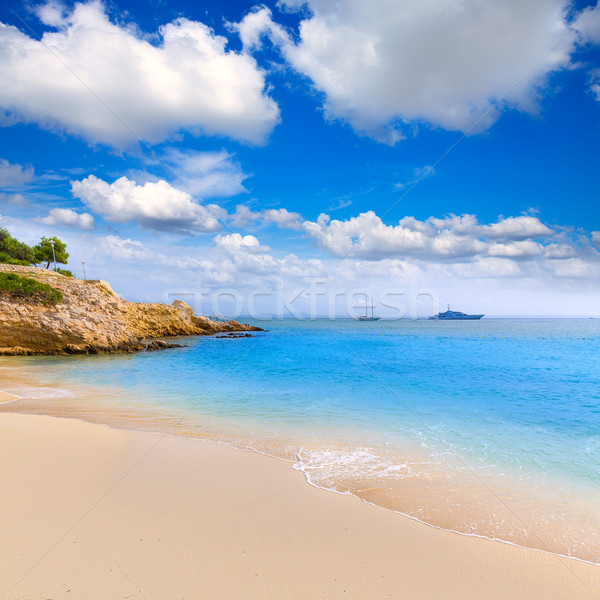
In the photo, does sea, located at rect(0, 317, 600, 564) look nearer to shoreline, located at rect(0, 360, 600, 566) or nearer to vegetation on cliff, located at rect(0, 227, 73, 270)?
shoreline, located at rect(0, 360, 600, 566)

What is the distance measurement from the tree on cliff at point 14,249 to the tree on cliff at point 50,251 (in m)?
→ 2.77

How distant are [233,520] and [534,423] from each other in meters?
9.46

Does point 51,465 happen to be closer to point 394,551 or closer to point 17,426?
point 17,426

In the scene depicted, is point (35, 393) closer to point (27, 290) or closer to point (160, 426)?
point (160, 426)

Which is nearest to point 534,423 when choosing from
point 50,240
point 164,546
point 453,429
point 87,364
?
point 453,429

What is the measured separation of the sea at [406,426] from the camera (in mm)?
4957

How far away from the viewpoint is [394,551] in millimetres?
3781

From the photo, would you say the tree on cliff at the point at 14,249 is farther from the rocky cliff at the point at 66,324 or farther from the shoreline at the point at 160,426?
the shoreline at the point at 160,426

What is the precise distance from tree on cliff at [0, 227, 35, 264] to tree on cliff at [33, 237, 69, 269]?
277 centimetres

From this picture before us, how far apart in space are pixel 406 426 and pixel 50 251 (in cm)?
6544

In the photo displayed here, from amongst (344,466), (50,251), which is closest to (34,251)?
(50,251)

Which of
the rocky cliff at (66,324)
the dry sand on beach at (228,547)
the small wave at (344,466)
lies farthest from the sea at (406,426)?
the rocky cliff at (66,324)

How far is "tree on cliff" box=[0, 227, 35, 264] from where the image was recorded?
49.4 m

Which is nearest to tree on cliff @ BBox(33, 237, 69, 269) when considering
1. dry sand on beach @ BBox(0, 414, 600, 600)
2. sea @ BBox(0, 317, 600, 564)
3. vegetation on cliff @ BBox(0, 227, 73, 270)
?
vegetation on cliff @ BBox(0, 227, 73, 270)
